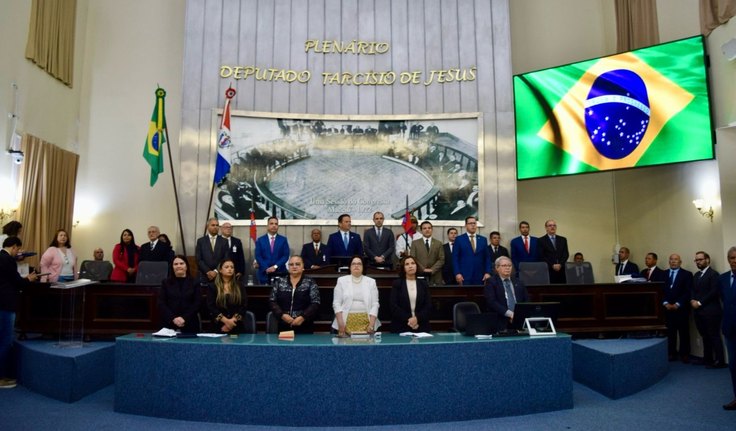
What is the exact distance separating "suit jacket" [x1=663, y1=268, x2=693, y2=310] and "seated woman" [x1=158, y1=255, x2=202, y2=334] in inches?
238

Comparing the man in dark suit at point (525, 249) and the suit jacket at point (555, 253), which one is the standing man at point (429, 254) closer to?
the man in dark suit at point (525, 249)

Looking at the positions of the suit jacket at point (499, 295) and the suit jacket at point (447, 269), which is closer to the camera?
the suit jacket at point (499, 295)

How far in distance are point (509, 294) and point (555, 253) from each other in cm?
273

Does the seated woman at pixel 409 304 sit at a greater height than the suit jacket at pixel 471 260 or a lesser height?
lesser

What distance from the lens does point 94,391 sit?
5.56 m

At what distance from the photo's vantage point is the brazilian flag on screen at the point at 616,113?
810 centimetres

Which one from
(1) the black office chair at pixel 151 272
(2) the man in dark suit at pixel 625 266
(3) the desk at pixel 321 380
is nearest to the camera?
(3) the desk at pixel 321 380

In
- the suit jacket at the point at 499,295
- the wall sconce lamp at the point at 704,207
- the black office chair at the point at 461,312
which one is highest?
the wall sconce lamp at the point at 704,207

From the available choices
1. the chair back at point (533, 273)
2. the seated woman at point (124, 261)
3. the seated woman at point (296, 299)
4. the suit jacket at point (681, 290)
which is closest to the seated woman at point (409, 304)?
the seated woman at point (296, 299)

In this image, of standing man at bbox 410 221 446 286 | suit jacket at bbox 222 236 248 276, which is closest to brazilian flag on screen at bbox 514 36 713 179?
standing man at bbox 410 221 446 286

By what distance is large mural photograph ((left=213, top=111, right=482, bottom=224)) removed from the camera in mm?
9391

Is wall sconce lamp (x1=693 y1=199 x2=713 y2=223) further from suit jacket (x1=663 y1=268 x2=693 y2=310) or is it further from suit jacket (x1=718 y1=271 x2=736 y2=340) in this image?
suit jacket (x1=718 y1=271 x2=736 y2=340)

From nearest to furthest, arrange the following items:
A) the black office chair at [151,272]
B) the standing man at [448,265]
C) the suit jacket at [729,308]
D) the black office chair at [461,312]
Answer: the suit jacket at [729,308] < the black office chair at [461,312] < the black office chair at [151,272] < the standing man at [448,265]

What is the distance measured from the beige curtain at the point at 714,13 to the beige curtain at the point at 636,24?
1.08 m
